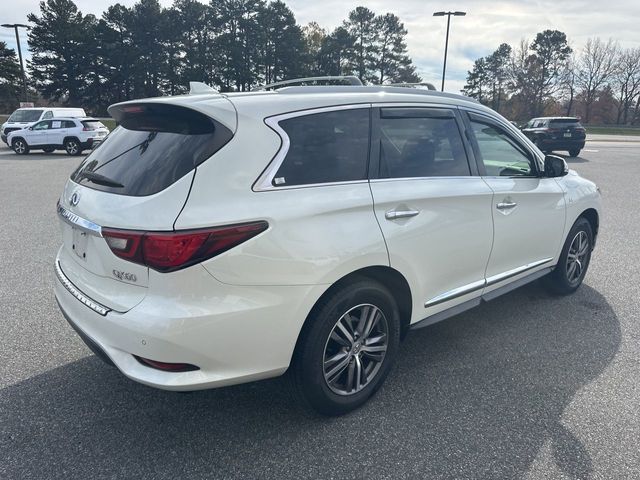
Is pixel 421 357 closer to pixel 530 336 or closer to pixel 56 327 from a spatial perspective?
pixel 530 336

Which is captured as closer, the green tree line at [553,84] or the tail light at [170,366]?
the tail light at [170,366]

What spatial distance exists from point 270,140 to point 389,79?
2490 inches

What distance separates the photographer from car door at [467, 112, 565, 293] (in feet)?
11.5

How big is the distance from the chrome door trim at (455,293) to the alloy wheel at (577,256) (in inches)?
61.3

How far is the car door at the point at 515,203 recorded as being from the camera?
11.5 feet

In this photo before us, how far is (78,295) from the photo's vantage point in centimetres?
256

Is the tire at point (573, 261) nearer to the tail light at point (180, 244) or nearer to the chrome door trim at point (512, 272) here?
the chrome door trim at point (512, 272)

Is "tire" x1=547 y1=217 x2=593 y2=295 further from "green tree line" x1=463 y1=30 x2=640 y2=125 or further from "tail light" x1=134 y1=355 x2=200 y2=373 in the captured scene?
"green tree line" x1=463 y1=30 x2=640 y2=125

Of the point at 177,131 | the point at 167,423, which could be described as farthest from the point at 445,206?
the point at 167,423

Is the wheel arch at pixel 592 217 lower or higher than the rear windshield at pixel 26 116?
higher

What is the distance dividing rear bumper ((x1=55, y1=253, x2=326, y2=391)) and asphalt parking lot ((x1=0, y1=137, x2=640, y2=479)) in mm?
506

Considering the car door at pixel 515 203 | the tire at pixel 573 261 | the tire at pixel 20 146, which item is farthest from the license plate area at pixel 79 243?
the tire at pixel 20 146

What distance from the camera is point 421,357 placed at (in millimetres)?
3447

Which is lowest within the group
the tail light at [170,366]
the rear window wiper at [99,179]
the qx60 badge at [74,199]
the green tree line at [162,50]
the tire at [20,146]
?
the tire at [20,146]
